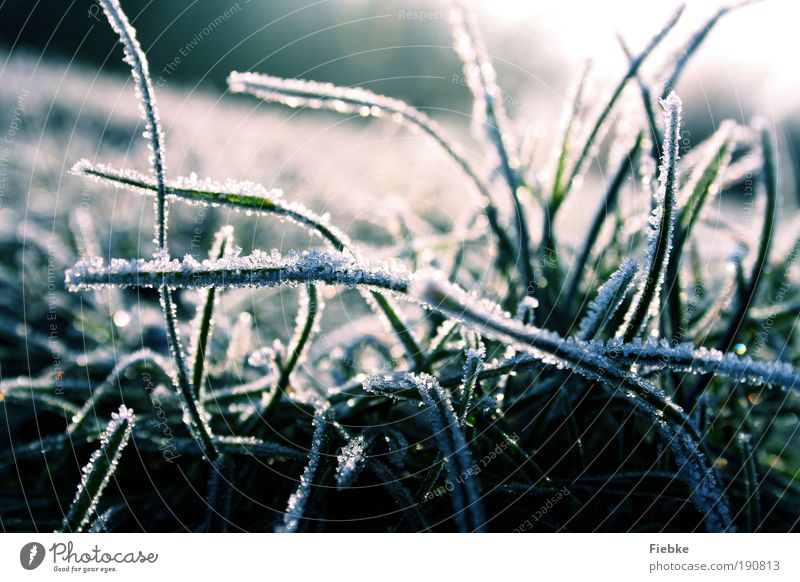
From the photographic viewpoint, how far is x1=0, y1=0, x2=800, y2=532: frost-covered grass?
1.31ft

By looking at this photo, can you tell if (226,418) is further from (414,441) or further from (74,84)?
(74,84)

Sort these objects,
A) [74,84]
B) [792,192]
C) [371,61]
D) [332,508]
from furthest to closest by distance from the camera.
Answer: [371,61] < [74,84] < [792,192] < [332,508]

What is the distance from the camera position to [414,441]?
51 centimetres

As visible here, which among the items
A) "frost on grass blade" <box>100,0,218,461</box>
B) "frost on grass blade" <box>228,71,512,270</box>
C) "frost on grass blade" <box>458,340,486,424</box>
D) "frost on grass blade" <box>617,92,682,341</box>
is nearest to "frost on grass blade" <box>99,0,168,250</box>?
"frost on grass blade" <box>100,0,218,461</box>

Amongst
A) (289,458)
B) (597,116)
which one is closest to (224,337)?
(289,458)

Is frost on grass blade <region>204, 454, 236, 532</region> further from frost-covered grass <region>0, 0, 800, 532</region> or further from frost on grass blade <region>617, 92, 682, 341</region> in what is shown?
frost on grass blade <region>617, 92, 682, 341</region>

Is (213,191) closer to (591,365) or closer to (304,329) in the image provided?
(304,329)

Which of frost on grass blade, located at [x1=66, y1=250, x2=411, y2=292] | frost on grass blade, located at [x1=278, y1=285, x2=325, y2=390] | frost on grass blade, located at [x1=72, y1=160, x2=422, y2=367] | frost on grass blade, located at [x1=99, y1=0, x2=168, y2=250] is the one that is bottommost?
frost on grass blade, located at [x1=278, y1=285, x2=325, y2=390]

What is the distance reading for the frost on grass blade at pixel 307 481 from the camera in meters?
0.40

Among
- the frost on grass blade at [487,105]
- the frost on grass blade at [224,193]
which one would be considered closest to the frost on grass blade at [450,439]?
the frost on grass blade at [224,193]

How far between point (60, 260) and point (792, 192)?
1.80 m

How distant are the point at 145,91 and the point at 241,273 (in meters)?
0.17

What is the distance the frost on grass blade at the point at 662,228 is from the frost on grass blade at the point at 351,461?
211mm
